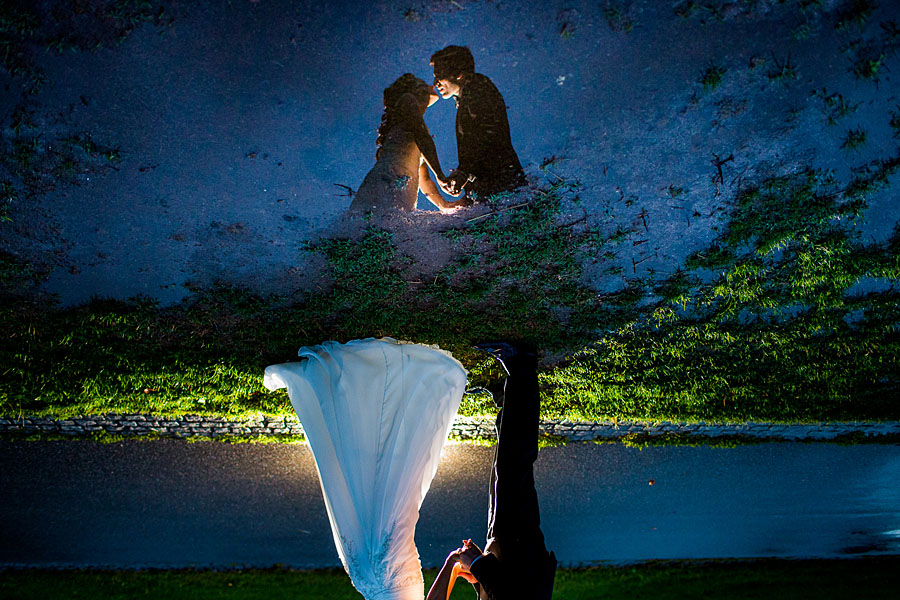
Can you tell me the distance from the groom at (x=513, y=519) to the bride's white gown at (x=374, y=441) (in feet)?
1.17

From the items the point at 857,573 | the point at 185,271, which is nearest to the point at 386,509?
the point at 185,271

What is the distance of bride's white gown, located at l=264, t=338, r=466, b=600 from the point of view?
2785 millimetres

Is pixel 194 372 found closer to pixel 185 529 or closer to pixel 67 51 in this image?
pixel 185 529

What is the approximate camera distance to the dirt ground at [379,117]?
2.44 m

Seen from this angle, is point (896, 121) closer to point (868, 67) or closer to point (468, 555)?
point (868, 67)

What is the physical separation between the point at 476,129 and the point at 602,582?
4.22 meters

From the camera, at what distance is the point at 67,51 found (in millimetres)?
2424

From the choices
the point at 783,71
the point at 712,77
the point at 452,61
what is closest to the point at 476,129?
the point at 452,61

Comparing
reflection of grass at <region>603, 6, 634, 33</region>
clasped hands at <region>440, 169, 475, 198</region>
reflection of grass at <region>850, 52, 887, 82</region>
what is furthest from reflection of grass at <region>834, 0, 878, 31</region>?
clasped hands at <region>440, 169, 475, 198</region>

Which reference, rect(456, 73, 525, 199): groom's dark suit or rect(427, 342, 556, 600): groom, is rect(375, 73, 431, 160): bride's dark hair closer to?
rect(456, 73, 525, 199): groom's dark suit

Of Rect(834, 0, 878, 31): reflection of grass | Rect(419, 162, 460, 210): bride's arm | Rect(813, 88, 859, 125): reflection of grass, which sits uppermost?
Rect(834, 0, 878, 31): reflection of grass

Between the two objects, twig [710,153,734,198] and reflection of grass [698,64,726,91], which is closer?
reflection of grass [698,64,726,91]

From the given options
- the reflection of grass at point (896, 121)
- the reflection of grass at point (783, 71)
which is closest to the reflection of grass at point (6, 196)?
the reflection of grass at point (783, 71)

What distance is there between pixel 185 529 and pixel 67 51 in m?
3.77
